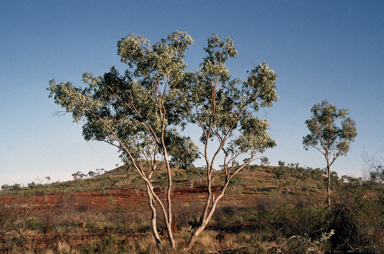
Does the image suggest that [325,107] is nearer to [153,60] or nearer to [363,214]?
[363,214]

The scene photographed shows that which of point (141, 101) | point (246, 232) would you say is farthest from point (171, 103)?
point (246, 232)

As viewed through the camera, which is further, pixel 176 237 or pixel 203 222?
pixel 176 237

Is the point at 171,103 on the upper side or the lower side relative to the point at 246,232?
upper

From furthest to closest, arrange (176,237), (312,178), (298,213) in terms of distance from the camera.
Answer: (312,178) < (176,237) < (298,213)

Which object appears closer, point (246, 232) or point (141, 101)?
point (141, 101)

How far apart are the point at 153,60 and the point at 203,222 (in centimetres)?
809

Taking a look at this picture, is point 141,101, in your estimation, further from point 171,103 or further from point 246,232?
point 246,232

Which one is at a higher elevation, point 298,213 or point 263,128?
point 263,128

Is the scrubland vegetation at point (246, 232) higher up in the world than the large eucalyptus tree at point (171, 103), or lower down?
lower down

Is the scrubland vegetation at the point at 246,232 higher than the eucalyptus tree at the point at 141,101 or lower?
lower

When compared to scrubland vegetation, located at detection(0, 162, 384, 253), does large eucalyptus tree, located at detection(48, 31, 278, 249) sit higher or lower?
higher

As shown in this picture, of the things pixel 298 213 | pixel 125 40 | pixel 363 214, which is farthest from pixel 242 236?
pixel 125 40

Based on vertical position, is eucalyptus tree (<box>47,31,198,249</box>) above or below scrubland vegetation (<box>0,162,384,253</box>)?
above

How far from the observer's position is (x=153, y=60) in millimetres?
10852
